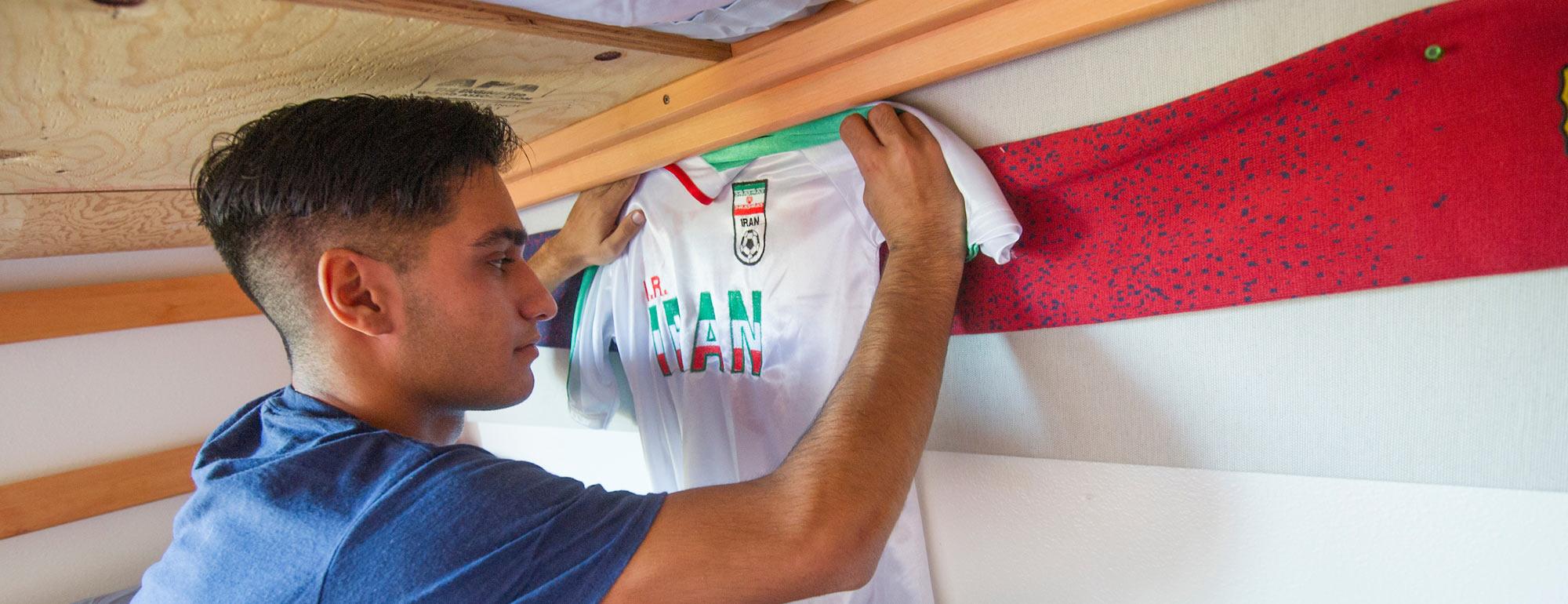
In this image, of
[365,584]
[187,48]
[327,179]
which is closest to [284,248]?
[327,179]

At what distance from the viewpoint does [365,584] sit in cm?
68

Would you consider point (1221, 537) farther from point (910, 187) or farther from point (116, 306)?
point (116, 306)

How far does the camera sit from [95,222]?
57.8 inches

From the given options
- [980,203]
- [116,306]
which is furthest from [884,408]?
[116,306]

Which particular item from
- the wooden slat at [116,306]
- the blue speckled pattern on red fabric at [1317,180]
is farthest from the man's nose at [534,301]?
the wooden slat at [116,306]

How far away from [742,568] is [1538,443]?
0.58 m

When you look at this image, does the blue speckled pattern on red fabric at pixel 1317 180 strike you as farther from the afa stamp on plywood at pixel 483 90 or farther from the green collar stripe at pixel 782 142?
the afa stamp on plywood at pixel 483 90

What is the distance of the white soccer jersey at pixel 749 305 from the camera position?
976 mm

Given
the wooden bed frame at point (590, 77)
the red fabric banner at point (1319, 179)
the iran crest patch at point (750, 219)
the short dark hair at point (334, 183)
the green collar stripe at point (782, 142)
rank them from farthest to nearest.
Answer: the iran crest patch at point (750, 219), the green collar stripe at point (782, 142), the short dark hair at point (334, 183), the wooden bed frame at point (590, 77), the red fabric banner at point (1319, 179)

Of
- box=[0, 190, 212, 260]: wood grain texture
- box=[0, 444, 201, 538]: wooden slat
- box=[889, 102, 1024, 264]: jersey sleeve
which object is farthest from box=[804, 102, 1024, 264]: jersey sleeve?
box=[0, 444, 201, 538]: wooden slat

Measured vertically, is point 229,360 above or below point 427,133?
below

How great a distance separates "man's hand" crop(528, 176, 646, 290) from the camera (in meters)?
1.21

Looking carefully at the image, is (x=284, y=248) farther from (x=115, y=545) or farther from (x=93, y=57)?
(x=115, y=545)

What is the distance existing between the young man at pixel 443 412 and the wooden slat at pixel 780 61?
0.26 ft
